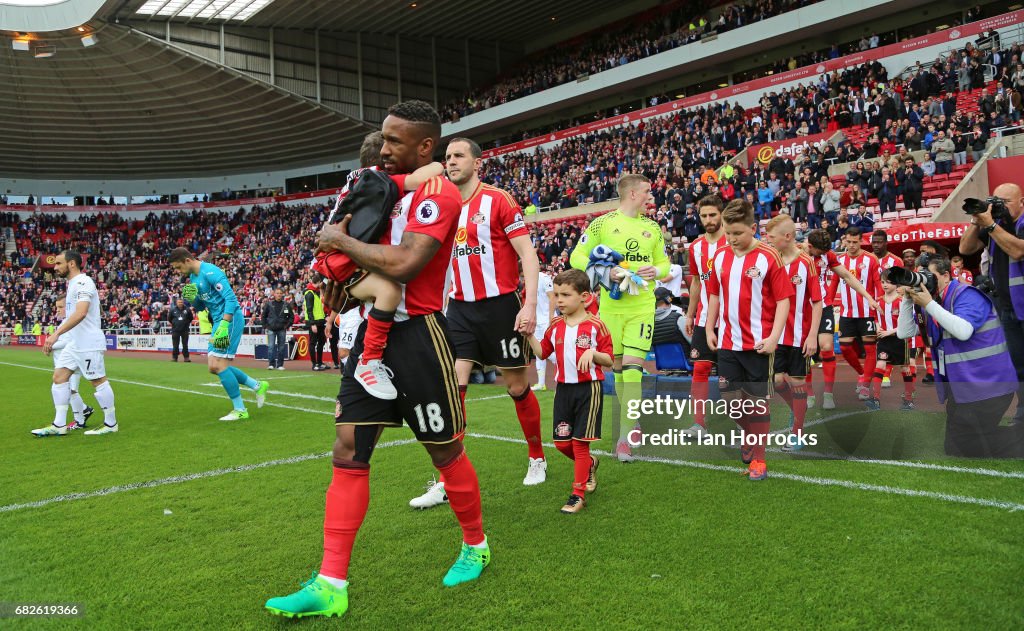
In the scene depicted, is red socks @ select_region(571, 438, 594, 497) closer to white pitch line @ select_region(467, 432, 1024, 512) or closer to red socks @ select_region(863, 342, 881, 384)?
white pitch line @ select_region(467, 432, 1024, 512)

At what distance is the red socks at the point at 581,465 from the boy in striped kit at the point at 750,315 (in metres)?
1.26

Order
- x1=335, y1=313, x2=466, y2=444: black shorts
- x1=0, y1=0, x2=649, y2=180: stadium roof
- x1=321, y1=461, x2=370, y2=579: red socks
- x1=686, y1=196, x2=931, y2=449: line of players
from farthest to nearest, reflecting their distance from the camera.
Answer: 1. x1=0, y1=0, x2=649, y2=180: stadium roof
2. x1=686, y1=196, x2=931, y2=449: line of players
3. x1=335, y1=313, x2=466, y2=444: black shorts
4. x1=321, y1=461, x2=370, y2=579: red socks

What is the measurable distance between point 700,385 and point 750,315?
1238mm

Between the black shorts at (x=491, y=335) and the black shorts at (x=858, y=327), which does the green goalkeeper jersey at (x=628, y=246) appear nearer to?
the black shorts at (x=491, y=335)

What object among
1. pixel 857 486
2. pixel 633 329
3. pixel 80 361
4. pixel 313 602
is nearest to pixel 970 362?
pixel 857 486

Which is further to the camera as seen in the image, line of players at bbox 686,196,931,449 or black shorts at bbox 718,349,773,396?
line of players at bbox 686,196,931,449

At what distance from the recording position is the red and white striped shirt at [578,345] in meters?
4.53

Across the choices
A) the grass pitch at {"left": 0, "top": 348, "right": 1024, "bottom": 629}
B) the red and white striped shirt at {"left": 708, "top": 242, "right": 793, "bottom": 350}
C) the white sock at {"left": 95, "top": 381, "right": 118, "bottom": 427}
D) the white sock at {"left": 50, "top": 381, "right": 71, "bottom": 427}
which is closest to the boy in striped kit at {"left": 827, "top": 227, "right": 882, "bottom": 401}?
the grass pitch at {"left": 0, "top": 348, "right": 1024, "bottom": 629}

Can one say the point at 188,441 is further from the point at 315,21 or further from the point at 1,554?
the point at 315,21

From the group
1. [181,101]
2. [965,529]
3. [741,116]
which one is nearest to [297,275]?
[181,101]

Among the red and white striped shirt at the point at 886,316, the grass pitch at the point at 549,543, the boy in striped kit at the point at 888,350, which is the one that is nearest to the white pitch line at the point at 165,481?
the grass pitch at the point at 549,543

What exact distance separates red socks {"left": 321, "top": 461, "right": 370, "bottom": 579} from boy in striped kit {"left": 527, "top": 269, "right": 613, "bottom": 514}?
5.23ft

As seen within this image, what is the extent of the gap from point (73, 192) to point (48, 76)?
17108mm

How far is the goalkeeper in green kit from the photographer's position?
213 inches
